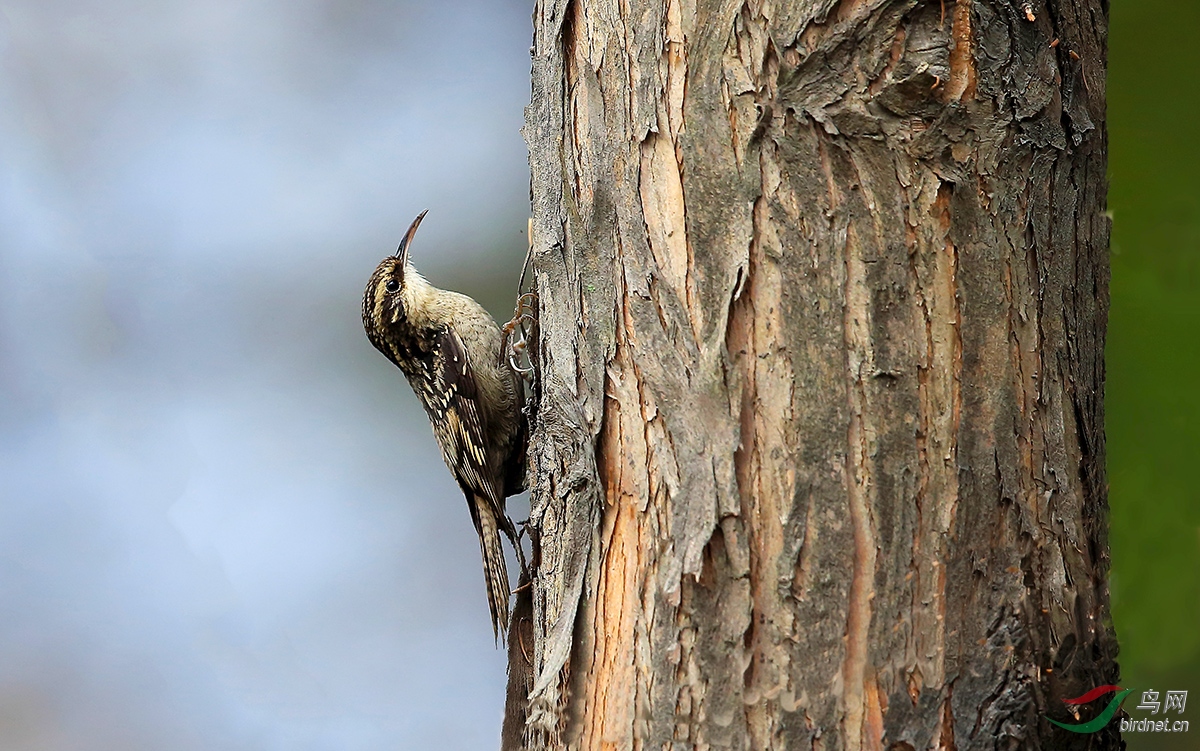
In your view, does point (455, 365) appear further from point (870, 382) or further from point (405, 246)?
point (870, 382)

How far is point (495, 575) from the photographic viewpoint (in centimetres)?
262

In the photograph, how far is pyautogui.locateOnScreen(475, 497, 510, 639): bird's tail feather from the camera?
259 cm

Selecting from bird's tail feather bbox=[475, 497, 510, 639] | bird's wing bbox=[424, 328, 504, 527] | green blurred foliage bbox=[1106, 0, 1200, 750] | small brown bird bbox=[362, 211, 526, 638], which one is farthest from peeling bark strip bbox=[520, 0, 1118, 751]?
small brown bird bbox=[362, 211, 526, 638]

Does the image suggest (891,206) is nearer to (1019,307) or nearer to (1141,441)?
(1019,307)

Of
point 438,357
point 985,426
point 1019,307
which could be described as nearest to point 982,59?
point 1019,307

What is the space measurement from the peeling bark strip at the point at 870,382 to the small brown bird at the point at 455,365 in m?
1.50

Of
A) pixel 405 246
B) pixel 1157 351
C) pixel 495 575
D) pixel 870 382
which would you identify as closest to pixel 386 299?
pixel 405 246

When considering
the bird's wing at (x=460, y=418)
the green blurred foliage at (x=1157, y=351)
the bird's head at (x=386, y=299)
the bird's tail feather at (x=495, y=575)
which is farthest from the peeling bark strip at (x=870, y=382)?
the bird's head at (x=386, y=299)

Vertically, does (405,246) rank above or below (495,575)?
above

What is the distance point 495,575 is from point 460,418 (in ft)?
1.64

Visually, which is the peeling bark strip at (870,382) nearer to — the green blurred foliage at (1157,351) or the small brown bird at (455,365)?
the green blurred foliage at (1157,351)

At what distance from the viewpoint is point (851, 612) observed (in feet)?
3.98

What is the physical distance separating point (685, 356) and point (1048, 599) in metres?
0.62

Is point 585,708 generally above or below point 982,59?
below
